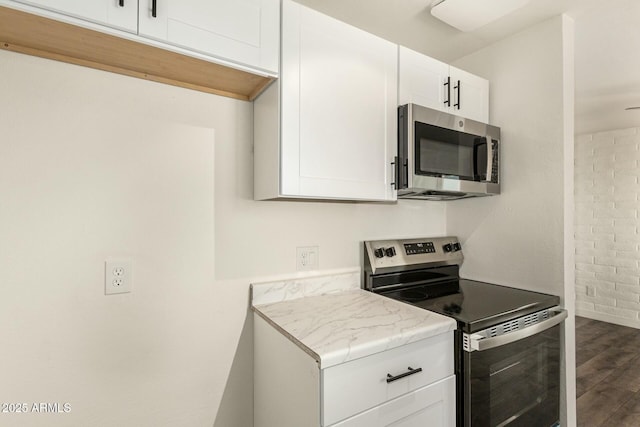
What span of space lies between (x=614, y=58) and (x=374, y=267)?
2.19m

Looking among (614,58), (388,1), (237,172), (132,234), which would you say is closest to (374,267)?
(237,172)

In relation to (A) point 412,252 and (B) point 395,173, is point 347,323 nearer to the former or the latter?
(B) point 395,173

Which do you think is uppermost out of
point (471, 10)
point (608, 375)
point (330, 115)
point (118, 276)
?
point (471, 10)

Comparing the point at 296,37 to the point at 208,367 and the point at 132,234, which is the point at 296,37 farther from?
the point at 208,367

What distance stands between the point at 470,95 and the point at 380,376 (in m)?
1.59

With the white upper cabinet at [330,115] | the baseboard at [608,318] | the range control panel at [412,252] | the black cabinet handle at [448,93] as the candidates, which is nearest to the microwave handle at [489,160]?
the black cabinet handle at [448,93]

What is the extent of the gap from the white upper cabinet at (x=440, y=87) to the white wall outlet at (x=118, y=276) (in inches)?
54.0

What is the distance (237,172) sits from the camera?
146cm

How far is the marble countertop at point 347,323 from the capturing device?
102 cm

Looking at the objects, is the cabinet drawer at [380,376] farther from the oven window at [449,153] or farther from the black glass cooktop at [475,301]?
the oven window at [449,153]

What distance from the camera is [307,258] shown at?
164 cm

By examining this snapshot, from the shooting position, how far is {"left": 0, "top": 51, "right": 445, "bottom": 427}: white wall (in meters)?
1.08

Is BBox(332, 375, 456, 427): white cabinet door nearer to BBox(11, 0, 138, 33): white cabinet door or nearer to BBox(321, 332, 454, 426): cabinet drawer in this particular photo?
BBox(321, 332, 454, 426): cabinet drawer

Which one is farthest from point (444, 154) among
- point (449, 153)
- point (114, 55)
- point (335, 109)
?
point (114, 55)
